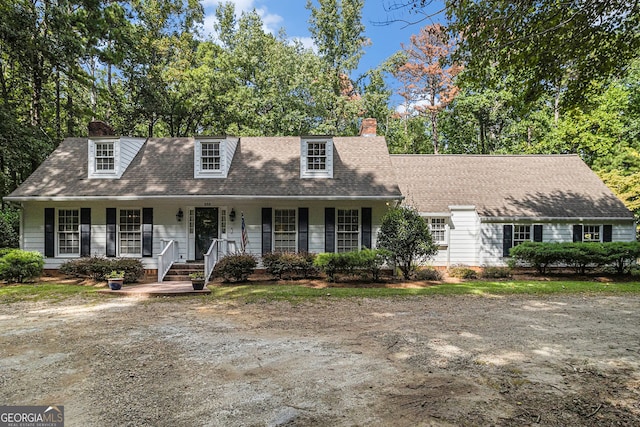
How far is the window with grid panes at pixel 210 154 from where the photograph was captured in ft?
45.1

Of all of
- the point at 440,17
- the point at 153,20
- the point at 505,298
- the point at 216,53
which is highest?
the point at 153,20

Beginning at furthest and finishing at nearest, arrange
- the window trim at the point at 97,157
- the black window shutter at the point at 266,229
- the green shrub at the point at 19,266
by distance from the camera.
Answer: the window trim at the point at 97,157, the black window shutter at the point at 266,229, the green shrub at the point at 19,266

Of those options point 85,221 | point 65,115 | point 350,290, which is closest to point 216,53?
point 65,115

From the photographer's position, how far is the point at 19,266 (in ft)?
36.4

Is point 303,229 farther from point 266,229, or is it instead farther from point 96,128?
point 96,128

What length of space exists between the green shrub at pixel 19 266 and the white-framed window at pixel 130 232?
2.41 meters

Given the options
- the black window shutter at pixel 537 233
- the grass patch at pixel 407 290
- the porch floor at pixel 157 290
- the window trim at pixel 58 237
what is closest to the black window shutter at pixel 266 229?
the grass patch at pixel 407 290

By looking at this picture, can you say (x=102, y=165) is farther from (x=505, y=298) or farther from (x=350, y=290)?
(x=505, y=298)

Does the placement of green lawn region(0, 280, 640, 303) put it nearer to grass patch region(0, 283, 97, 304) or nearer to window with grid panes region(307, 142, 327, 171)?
grass patch region(0, 283, 97, 304)

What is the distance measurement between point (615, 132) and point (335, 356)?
25.3 meters

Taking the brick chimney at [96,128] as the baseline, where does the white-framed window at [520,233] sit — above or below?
below

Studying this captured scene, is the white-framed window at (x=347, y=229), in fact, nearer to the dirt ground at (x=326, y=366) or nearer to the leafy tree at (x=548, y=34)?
the dirt ground at (x=326, y=366)

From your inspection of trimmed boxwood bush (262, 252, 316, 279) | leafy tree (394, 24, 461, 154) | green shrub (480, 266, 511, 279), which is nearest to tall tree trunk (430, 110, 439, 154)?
leafy tree (394, 24, 461, 154)

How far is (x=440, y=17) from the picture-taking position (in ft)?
20.8
